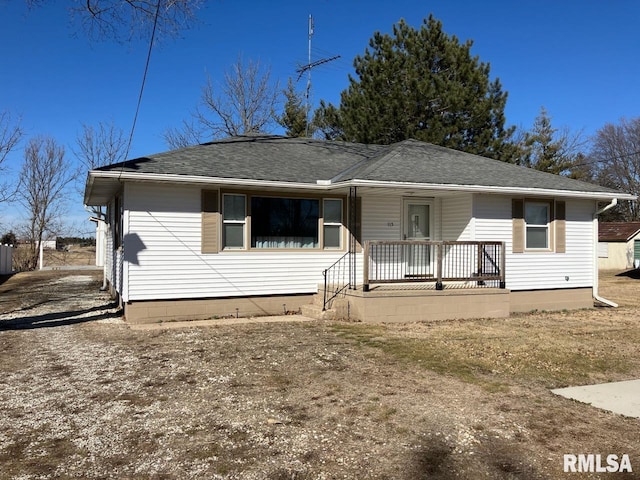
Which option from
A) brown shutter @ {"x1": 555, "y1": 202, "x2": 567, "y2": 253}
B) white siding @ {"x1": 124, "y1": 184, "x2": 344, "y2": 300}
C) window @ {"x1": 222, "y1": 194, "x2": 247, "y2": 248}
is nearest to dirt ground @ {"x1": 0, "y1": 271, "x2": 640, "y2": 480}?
white siding @ {"x1": 124, "y1": 184, "x2": 344, "y2": 300}

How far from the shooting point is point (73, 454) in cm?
374

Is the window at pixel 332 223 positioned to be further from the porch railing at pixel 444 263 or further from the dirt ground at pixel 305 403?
the dirt ground at pixel 305 403

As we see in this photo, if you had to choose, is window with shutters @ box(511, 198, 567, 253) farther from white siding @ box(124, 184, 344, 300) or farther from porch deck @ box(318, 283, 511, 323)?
white siding @ box(124, 184, 344, 300)

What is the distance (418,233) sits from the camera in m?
12.2

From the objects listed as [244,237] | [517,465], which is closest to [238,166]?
[244,237]

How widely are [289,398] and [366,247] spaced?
17.2 feet

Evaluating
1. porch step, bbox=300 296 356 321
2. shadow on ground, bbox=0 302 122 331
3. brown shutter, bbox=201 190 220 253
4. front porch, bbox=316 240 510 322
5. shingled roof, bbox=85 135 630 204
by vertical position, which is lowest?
shadow on ground, bbox=0 302 122 331

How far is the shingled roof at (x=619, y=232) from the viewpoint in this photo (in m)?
32.5

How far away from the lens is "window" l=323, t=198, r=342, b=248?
36.7 ft

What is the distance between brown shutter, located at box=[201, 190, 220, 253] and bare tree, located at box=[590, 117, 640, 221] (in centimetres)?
3835

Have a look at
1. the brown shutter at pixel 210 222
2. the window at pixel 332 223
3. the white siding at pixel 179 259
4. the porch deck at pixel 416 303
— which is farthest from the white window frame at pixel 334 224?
the brown shutter at pixel 210 222

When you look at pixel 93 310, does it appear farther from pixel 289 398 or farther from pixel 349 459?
pixel 349 459

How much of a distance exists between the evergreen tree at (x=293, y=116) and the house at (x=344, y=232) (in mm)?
14757

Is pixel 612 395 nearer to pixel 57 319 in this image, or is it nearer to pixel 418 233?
pixel 418 233
